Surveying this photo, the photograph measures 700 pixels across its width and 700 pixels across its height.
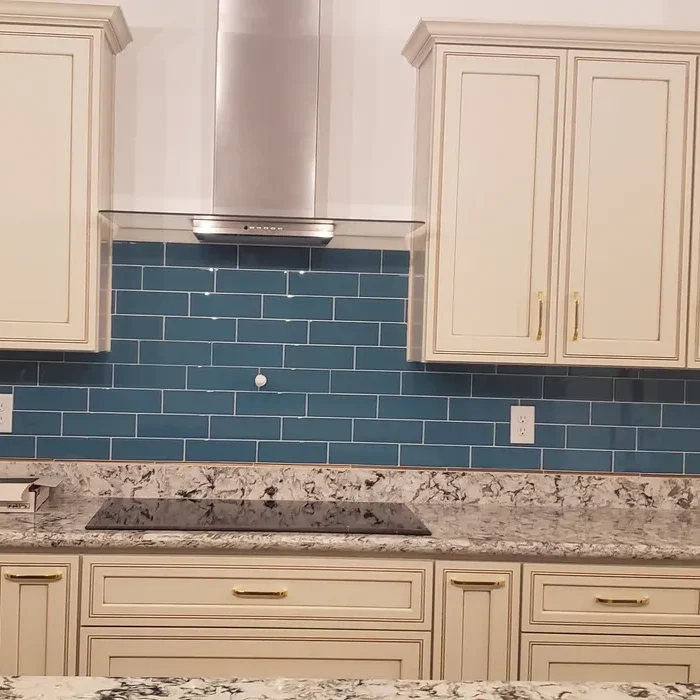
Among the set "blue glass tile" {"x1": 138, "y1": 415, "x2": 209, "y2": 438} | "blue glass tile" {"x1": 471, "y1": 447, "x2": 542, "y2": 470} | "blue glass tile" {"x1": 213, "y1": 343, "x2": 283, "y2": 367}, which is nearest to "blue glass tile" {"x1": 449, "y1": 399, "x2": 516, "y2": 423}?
"blue glass tile" {"x1": 471, "y1": 447, "x2": 542, "y2": 470}

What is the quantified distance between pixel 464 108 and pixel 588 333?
2.69ft

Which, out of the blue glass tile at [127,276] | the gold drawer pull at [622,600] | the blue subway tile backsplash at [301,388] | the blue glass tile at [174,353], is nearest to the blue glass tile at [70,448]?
the blue subway tile backsplash at [301,388]

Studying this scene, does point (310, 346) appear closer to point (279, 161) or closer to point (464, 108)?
point (279, 161)

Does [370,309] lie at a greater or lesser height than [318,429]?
greater

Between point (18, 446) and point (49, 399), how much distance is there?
0.19 metres

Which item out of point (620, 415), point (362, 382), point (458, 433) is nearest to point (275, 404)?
point (362, 382)

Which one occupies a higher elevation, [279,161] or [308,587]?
[279,161]

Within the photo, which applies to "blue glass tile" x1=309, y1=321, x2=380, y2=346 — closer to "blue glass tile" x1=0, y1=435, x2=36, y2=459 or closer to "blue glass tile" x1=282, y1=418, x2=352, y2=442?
"blue glass tile" x1=282, y1=418, x2=352, y2=442

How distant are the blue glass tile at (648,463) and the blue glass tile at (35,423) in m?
1.99

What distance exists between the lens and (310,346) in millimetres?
3148

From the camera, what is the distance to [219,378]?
313 cm

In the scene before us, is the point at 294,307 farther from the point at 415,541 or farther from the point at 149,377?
the point at 415,541

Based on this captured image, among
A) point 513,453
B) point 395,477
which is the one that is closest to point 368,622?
point 395,477

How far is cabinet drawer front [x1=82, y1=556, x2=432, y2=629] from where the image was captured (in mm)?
2527
